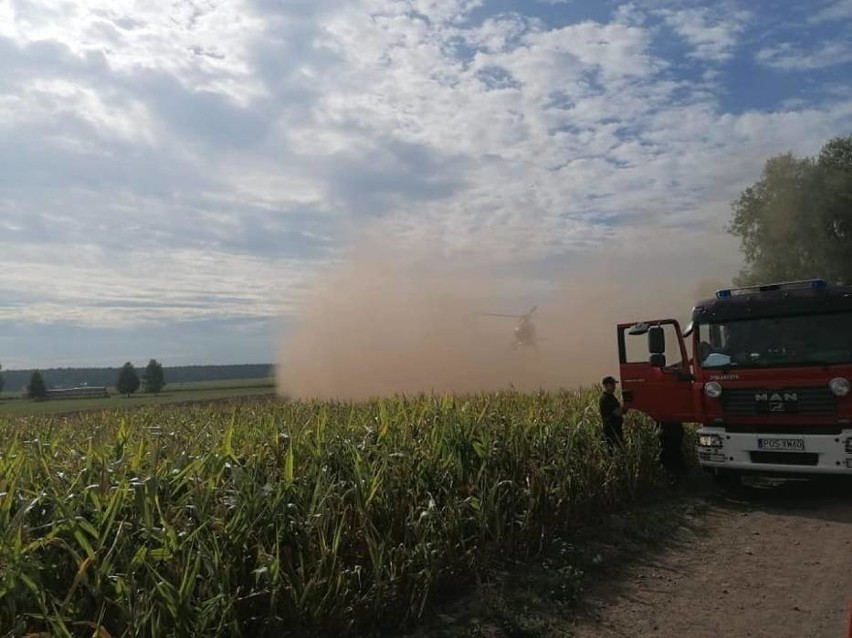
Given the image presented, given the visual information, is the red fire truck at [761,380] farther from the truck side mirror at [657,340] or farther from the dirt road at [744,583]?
the dirt road at [744,583]

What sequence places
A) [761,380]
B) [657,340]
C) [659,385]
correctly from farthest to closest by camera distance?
[659,385] < [657,340] < [761,380]

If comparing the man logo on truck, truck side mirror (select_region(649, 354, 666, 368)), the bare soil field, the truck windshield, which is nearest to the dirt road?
the bare soil field

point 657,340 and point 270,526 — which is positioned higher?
point 657,340

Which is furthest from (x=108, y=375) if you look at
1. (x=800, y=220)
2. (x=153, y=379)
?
(x=800, y=220)

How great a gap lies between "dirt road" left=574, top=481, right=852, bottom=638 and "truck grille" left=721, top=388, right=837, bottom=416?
1341 millimetres

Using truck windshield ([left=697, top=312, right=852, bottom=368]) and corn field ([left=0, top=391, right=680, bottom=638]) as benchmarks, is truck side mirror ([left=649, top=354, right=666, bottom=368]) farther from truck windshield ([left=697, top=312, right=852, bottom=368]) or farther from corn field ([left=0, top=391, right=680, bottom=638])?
corn field ([left=0, top=391, right=680, bottom=638])

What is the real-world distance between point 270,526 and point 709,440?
7.36 meters

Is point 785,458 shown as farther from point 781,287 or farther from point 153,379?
point 153,379

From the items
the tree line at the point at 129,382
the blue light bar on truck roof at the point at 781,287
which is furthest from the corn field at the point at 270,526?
the tree line at the point at 129,382

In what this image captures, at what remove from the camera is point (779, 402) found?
930cm

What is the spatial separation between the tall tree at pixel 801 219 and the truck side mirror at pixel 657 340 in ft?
107

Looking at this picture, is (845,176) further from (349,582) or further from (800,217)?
(349,582)

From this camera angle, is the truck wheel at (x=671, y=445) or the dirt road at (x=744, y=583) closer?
the dirt road at (x=744, y=583)

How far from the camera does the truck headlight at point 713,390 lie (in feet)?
32.0
